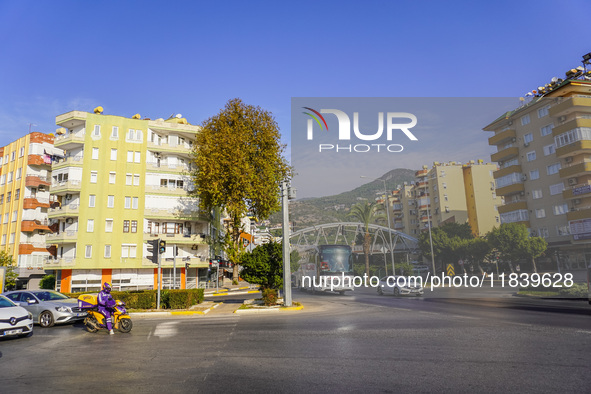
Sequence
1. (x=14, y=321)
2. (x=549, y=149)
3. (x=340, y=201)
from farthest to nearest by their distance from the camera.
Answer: (x=340, y=201), (x=549, y=149), (x=14, y=321)

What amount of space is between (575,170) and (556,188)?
3.10 meters

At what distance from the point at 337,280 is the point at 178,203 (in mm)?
23351

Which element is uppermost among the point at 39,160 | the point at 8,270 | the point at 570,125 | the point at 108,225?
the point at 39,160

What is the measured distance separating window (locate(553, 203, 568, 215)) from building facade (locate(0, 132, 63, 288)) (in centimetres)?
6062

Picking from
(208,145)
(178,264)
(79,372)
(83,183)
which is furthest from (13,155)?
(79,372)

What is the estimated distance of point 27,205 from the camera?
50562 mm

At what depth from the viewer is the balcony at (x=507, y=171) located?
48.3 meters

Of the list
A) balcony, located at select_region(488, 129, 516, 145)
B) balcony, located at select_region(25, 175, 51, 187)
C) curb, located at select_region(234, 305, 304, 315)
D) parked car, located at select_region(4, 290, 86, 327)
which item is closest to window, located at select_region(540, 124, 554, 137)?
balcony, located at select_region(488, 129, 516, 145)

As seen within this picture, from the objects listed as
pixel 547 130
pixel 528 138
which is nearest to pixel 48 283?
pixel 547 130

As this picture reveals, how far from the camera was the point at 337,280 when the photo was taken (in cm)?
3173

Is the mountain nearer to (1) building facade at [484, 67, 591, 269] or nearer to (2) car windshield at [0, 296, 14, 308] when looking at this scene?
(1) building facade at [484, 67, 591, 269]

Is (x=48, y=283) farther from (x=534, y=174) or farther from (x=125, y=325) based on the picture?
(x=534, y=174)

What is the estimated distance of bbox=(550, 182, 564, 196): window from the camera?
41069 mm

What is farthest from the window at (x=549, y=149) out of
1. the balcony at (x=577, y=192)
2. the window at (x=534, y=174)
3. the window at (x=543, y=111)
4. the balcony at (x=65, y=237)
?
the balcony at (x=65, y=237)
